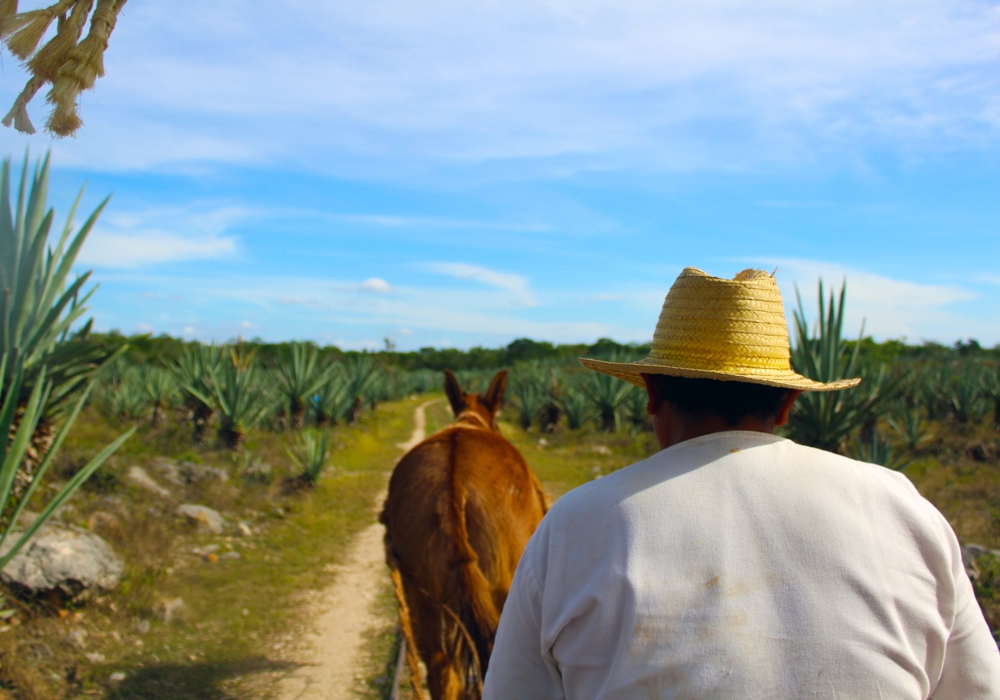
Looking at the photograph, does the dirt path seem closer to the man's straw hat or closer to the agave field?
the agave field

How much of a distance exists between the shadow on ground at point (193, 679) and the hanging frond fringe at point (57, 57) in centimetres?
379

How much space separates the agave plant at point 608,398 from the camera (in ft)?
55.6

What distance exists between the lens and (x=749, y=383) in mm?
1423

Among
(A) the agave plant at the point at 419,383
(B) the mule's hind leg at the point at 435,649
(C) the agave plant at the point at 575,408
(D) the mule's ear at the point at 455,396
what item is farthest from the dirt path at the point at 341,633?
(A) the agave plant at the point at 419,383

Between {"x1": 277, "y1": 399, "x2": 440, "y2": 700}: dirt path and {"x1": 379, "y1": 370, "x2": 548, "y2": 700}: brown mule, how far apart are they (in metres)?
1.75

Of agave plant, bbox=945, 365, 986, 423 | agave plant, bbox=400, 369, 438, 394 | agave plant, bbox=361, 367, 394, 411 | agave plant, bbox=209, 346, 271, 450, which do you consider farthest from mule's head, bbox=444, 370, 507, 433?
agave plant, bbox=400, 369, 438, 394

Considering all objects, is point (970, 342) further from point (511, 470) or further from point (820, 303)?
point (511, 470)

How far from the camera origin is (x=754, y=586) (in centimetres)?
117

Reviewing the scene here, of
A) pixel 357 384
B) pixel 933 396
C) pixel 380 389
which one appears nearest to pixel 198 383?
pixel 357 384

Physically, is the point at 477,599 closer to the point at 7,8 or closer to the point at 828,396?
the point at 7,8

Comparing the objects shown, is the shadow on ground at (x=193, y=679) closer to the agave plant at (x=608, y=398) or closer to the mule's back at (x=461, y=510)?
the mule's back at (x=461, y=510)

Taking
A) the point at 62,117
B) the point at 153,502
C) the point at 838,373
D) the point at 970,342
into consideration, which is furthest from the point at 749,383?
the point at 970,342

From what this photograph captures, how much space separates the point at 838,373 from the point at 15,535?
663 centimetres

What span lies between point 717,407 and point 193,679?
14.3 feet
